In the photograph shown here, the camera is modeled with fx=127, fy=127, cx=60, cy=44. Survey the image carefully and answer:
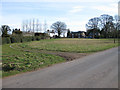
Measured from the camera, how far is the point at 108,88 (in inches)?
189

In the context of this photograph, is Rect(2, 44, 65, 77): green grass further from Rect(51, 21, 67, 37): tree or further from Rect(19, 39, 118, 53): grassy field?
Rect(51, 21, 67, 37): tree

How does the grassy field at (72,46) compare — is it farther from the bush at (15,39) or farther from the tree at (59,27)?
the tree at (59,27)

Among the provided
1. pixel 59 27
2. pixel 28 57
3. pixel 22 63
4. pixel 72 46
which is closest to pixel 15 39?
pixel 72 46

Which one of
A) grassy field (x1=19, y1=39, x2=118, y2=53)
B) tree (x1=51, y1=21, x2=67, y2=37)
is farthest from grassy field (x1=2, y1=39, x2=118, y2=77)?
tree (x1=51, y1=21, x2=67, y2=37)

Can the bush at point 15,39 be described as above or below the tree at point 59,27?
below

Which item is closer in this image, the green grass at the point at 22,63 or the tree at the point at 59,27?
the green grass at the point at 22,63

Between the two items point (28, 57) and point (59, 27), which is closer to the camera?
point (28, 57)

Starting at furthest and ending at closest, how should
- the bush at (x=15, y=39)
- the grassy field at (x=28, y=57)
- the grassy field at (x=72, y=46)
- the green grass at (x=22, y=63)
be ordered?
the bush at (x=15, y=39) → the grassy field at (x=72, y=46) → the grassy field at (x=28, y=57) → the green grass at (x=22, y=63)

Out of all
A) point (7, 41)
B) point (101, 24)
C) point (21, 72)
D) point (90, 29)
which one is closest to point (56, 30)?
point (90, 29)

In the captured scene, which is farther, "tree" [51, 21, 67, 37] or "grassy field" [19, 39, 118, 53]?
"tree" [51, 21, 67, 37]

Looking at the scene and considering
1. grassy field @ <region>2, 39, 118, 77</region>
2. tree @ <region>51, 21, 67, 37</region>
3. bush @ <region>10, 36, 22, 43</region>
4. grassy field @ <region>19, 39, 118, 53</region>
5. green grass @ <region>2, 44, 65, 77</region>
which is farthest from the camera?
tree @ <region>51, 21, 67, 37</region>

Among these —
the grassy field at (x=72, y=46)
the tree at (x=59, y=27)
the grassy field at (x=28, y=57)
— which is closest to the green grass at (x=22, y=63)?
the grassy field at (x=28, y=57)

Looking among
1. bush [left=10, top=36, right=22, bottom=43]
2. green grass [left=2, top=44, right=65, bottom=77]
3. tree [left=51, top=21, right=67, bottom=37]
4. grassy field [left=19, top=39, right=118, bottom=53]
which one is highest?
tree [left=51, top=21, right=67, bottom=37]

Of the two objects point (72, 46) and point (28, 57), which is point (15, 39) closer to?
point (72, 46)
